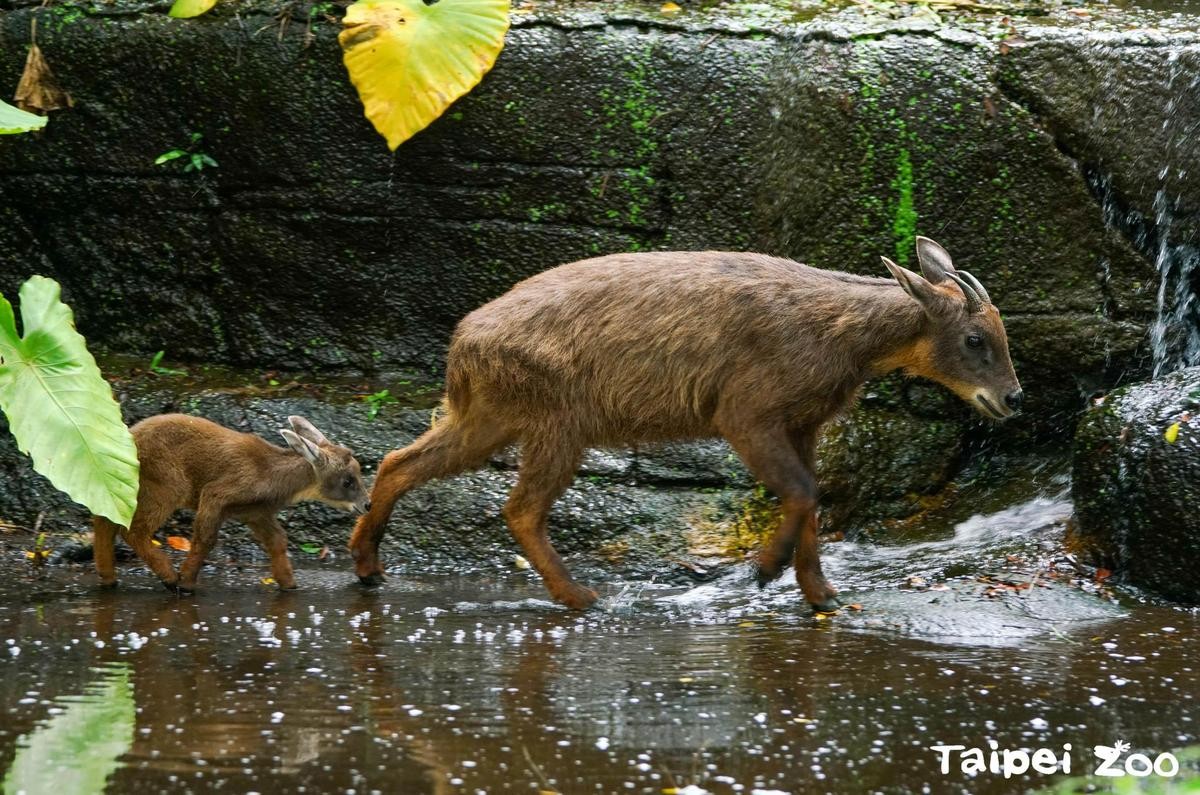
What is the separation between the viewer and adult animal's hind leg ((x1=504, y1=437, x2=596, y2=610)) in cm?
728

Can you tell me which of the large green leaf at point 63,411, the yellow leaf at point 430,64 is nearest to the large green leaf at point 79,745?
the large green leaf at point 63,411

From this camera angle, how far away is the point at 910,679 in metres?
5.44

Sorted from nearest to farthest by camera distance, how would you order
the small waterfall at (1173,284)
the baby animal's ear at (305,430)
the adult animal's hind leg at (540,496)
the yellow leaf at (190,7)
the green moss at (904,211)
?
1. the adult animal's hind leg at (540,496)
2. the baby animal's ear at (305,430)
3. the small waterfall at (1173,284)
4. the green moss at (904,211)
5. the yellow leaf at (190,7)

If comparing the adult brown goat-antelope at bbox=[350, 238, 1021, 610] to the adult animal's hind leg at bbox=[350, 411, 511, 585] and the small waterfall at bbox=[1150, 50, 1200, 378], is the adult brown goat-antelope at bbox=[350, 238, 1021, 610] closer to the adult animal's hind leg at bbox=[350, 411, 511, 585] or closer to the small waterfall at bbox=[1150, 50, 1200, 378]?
the adult animal's hind leg at bbox=[350, 411, 511, 585]

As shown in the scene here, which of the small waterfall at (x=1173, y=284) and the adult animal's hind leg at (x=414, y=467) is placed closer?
the adult animal's hind leg at (x=414, y=467)

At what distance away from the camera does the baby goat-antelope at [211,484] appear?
740 centimetres

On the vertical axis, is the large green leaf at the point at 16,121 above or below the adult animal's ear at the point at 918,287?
above

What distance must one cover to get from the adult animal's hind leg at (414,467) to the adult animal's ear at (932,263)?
2358 mm

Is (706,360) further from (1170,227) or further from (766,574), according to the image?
(1170,227)

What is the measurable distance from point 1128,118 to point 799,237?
204 centimetres

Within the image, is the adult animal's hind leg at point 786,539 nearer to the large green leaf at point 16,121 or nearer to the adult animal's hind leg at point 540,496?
the adult animal's hind leg at point 540,496

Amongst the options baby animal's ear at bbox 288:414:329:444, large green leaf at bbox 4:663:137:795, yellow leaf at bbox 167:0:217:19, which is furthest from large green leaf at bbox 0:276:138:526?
yellow leaf at bbox 167:0:217:19

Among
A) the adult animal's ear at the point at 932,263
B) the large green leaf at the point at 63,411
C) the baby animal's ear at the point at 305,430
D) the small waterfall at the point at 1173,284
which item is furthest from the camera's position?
the small waterfall at the point at 1173,284

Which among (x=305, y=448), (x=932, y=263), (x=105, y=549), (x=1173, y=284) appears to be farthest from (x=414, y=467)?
(x=1173, y=284)
